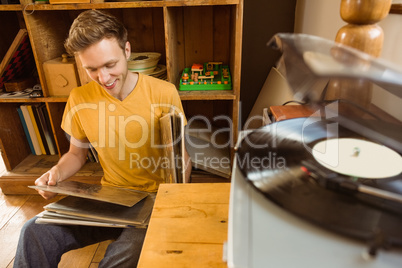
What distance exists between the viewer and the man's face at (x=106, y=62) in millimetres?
1093

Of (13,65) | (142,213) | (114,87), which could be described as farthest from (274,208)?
(13,65)

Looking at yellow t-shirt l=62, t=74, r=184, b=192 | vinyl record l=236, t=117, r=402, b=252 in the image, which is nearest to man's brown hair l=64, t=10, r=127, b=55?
yellow t-shirt l=62, t=74, r=184, b=192

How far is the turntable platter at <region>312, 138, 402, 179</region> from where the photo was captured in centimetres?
54

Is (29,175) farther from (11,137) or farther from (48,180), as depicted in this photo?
(48,180)

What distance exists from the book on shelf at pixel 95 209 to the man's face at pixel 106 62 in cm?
41

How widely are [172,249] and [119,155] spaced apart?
0.80 metres

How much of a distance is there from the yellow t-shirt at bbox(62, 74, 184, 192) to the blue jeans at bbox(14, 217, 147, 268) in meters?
0.28

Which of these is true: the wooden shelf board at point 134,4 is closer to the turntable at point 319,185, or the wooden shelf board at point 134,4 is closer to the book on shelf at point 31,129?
the book on shelf at point 31,129

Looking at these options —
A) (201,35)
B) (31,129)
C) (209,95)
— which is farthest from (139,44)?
(31,129)

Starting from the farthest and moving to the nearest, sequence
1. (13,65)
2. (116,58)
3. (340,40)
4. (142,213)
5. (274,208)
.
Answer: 1. (13,65)
2. (116,58)
3. (142,213)
4. (340,40)
5. (274,208)

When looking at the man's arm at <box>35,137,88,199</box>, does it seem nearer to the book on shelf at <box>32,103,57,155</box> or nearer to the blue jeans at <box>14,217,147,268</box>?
the blue jeans at <box>14,217,147,268</box>

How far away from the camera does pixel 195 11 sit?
1.84 metres

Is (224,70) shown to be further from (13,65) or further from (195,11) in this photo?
(13,65)

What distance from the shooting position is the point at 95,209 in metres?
0.97
